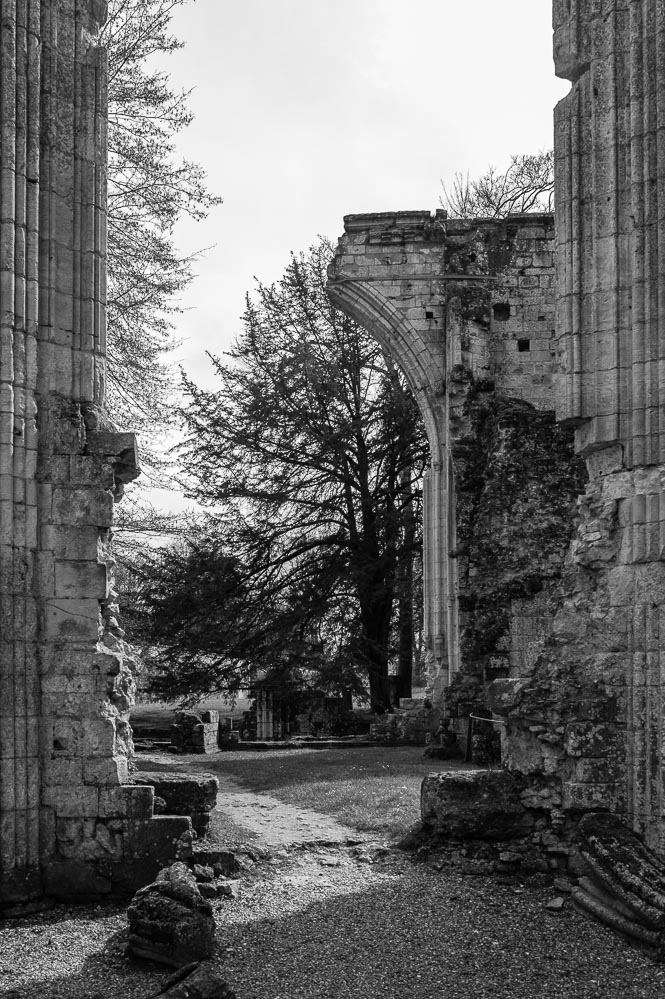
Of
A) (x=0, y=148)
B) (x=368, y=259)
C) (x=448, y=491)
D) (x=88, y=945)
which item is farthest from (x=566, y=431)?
(x=88, y=945)

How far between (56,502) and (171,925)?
253cm

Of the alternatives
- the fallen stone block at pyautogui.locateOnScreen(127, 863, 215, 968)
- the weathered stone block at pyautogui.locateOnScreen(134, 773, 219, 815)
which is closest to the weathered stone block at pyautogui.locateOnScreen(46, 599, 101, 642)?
the weathered stone block at pyautogui.locateOnScreen(134, 773, 219, 815)

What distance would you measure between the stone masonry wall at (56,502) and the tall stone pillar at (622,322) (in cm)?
278

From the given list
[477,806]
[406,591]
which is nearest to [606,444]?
[477,806]

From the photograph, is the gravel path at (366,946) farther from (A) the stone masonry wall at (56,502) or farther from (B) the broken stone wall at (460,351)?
(B) the broken stone wall at (460,351)

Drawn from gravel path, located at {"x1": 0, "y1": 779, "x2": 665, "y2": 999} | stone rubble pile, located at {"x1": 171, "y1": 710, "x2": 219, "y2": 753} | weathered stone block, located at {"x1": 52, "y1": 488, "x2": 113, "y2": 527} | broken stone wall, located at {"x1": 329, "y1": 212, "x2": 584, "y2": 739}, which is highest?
broken stone wall, located at {"x1": 329, "y1": 212, "x2": 584, "y2": 739}

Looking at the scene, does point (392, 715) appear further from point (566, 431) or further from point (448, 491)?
point (566, 431)

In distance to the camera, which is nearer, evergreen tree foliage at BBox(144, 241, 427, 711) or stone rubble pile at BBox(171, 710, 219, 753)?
stone rubble pile at BBox(171, 710, 219, 753)

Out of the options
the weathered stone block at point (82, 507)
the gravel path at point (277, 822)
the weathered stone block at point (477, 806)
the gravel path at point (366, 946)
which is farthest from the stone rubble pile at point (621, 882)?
the weathered stone block at point (82, 507)

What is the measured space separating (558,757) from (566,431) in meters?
6.80

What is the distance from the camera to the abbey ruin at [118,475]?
6.35 m

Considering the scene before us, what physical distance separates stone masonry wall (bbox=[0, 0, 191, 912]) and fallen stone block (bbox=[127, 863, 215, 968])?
99cm

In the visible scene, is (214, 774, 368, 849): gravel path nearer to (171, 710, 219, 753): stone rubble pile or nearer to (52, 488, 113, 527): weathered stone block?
(52, 488, 113, 527): weathered stone block

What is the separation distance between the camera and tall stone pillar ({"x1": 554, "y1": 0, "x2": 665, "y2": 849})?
645 centimetres
